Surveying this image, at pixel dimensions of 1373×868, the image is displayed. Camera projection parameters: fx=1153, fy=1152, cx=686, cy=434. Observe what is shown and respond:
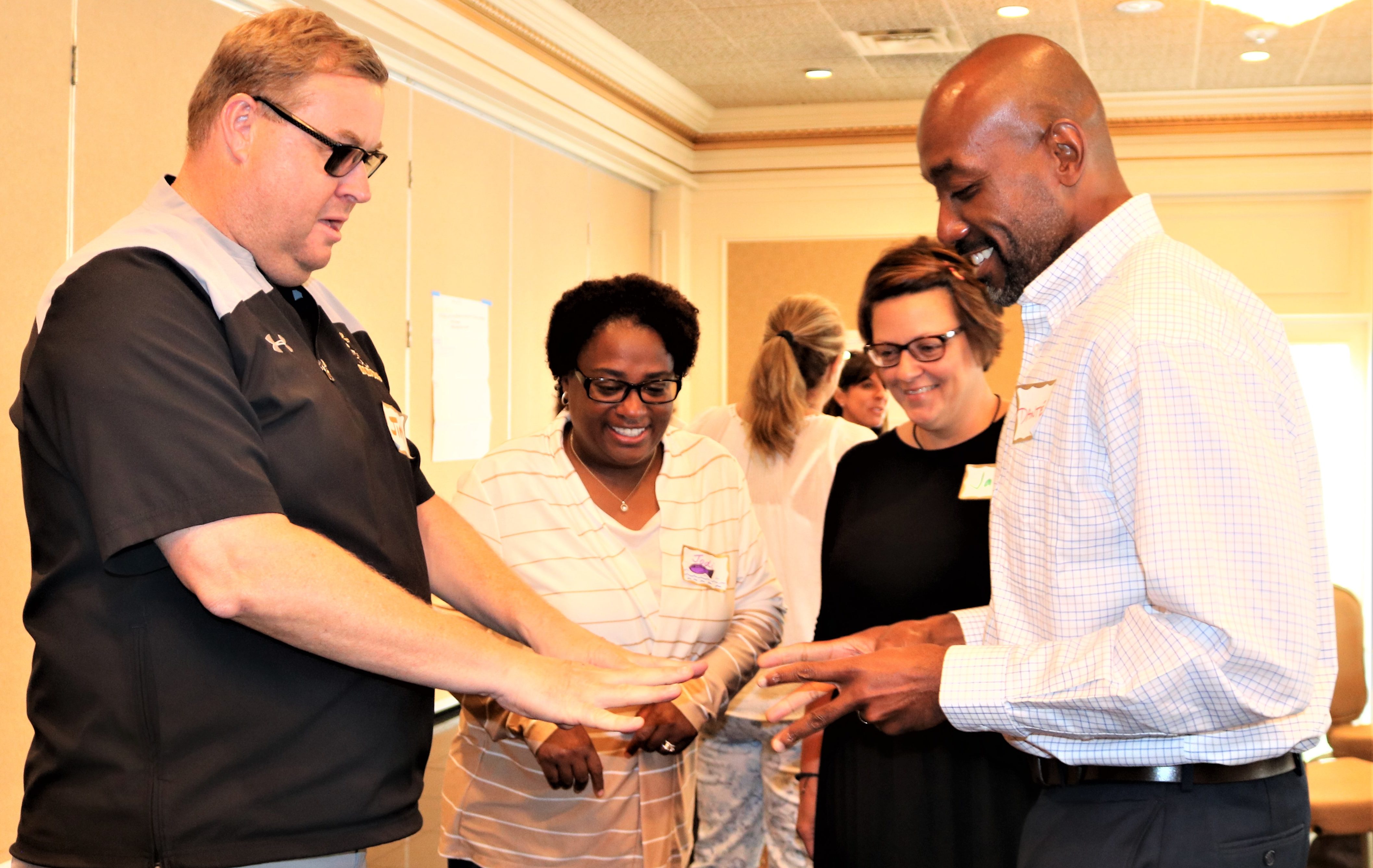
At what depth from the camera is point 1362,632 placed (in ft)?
13.7

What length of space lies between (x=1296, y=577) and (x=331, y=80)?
1.25m

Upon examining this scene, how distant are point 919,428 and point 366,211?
3.09 m

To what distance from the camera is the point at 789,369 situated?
11.7ft

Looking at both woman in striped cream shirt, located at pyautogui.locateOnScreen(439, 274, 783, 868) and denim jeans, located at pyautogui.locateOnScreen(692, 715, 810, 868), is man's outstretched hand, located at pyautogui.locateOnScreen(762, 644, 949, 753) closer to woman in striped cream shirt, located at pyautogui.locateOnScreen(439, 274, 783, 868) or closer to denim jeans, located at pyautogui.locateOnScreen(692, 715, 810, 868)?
woman in striped cream shirt, located at pyautogui.locateOnScreen(439, 274, 783, 868)

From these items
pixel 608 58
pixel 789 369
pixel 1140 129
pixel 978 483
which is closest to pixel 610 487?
pixel 978 483

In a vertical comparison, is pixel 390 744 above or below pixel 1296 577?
below

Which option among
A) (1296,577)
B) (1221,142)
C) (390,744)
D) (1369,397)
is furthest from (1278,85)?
(390,744)

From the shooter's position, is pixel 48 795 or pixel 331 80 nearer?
pixel 48 795

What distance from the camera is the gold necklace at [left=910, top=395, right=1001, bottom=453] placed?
2.41 meters

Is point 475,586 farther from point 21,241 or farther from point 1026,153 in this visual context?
point 21,241

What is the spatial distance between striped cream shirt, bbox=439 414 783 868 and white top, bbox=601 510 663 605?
0.05ft

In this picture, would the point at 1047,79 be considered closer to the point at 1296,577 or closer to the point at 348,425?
the point at 1296,577

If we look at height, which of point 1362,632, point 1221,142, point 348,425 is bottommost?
point 1362,632

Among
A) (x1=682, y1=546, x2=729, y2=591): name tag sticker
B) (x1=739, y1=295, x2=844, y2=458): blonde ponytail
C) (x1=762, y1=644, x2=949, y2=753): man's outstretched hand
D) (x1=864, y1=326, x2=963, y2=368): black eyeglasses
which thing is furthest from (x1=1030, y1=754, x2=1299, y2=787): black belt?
(x1=739, y1=295, x2=844, y2=458): blonde ponytail
